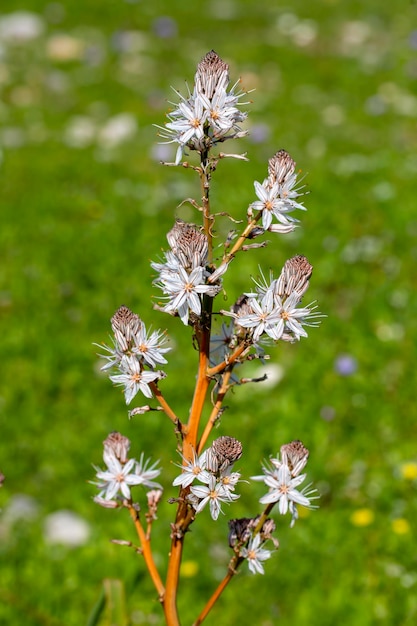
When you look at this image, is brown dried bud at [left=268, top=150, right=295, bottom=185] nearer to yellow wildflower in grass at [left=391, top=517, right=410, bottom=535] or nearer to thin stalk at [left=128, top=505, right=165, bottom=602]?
thin stalk at [left=128, top=505, right=165, bottom=602]

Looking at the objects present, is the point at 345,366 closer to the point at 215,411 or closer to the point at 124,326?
the point at 215,411

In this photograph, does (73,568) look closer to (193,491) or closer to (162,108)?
(193,491)

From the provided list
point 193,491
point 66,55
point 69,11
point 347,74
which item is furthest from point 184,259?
point 69,11

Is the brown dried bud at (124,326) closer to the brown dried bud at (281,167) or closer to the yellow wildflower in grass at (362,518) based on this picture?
the brown dried bud at (281,167)

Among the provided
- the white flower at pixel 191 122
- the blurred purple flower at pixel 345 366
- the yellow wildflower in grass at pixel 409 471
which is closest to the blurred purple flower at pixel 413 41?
the blurred purple flower at pixel 345 366

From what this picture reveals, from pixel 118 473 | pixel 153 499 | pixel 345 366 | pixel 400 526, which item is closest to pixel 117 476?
pixel 118 473

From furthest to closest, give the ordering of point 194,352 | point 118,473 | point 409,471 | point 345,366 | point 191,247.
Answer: point 194,352
point 345,366
point 409,471
point 118,473
point 191,247
